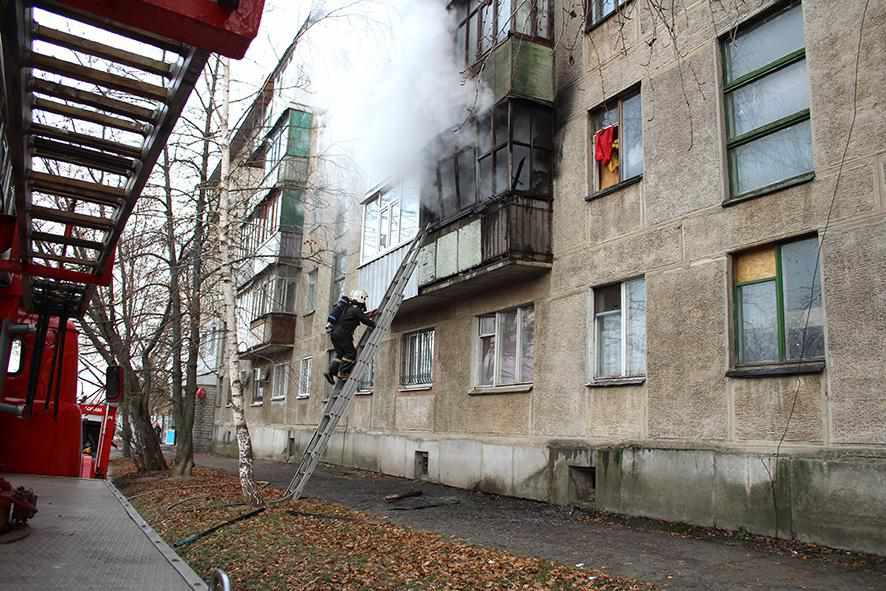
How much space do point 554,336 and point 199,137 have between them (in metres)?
6.39

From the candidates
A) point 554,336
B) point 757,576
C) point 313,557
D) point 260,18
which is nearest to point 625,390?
point 554,336

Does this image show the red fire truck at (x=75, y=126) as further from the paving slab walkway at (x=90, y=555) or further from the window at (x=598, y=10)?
the window at (x=598, y=10)

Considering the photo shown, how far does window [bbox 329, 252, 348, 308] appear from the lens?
750 inches

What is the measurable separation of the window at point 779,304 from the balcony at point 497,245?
3433mm

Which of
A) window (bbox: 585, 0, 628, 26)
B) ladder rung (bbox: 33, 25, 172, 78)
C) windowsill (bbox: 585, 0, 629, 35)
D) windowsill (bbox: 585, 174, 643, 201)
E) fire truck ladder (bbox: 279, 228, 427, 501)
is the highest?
window (bbox: 585, 0, 628, 26)

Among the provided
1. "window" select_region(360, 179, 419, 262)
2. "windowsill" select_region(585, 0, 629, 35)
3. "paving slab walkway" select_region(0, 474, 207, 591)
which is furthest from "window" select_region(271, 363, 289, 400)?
"paving slab walkway" select_region(0, 474, 207, 591)

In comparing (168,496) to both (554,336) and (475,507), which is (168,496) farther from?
(554,336)

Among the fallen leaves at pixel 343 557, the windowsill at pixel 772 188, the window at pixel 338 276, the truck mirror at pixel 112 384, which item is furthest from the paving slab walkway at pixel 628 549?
the window at pixel 338 276

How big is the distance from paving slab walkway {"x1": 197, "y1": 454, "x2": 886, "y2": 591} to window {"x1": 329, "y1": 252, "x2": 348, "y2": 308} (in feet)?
27.9

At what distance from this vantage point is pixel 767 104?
8328 millimetres

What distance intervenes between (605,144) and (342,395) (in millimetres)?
5374

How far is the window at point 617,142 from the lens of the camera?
10210 mm

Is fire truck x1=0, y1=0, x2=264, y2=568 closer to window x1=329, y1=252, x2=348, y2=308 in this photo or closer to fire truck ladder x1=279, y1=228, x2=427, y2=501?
fire truck ladder x1=279, y1=228, x2=427, y2=501

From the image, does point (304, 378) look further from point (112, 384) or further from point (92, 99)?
point (92, 99)
